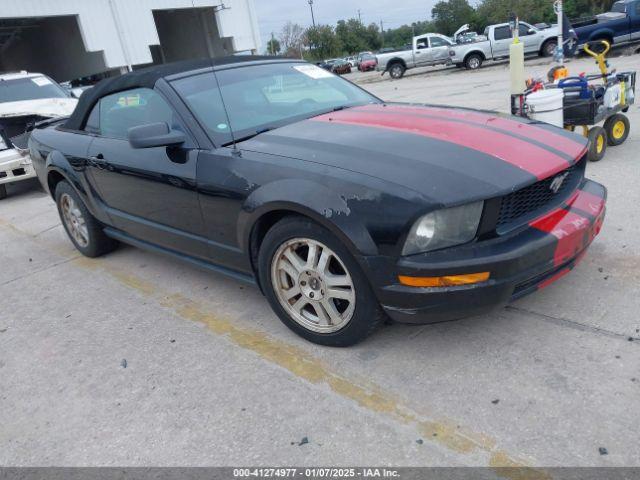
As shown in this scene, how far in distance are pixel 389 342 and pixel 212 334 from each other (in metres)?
1.08

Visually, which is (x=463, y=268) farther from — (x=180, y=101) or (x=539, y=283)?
(x=180, y=101)

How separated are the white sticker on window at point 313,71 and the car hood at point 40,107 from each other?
18.0 ft

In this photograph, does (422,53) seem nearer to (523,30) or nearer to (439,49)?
(439,49)

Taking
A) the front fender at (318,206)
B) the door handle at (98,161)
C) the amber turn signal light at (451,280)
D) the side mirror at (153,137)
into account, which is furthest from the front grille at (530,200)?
the door handle at (98,161)

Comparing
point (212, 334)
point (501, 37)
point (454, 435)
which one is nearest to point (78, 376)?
point (212, 334)

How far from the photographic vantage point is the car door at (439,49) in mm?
24734

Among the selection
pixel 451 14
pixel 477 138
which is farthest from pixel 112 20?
pixel 451 14

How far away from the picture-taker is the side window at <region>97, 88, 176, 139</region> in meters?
3.52

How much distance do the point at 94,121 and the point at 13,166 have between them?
432 centimetres

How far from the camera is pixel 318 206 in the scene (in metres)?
2.54

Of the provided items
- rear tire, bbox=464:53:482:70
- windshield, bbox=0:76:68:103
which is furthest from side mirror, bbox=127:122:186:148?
rear tire, bbox=464:53:482:70

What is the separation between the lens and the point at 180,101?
11.0 feet

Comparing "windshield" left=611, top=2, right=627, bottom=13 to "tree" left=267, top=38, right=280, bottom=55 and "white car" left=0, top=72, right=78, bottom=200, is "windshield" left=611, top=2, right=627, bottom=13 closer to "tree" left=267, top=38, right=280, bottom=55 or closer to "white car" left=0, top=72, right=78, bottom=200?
"white car" left=0, top=72, right=78, bottom=200
